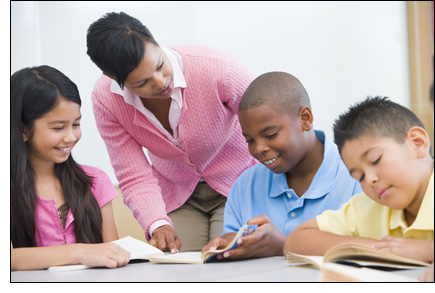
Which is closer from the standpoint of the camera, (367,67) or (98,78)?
(98,78)

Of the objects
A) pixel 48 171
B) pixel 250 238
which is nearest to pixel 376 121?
pixel 250 238

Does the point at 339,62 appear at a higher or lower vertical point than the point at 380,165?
higher

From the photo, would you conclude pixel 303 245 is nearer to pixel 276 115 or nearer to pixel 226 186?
pixel 276 115

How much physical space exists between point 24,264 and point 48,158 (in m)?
0.24

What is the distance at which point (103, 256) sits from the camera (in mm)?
817

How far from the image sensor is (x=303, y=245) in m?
0.77

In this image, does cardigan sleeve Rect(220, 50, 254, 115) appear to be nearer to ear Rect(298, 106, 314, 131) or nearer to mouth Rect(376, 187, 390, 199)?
ear Rect(298, 106, 314, 131)

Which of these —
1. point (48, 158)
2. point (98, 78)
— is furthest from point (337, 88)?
point (48, 158)

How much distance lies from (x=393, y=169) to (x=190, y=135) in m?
0.59

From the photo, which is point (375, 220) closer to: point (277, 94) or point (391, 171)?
point (391, 171)

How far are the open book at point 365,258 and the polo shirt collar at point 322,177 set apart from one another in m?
0.33

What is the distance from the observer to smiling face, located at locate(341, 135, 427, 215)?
2.06 ft

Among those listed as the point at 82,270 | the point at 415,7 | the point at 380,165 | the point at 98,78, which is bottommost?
the point at 82,270

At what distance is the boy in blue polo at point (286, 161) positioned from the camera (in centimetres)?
93
